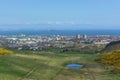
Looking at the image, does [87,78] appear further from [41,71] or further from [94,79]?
[41,71]

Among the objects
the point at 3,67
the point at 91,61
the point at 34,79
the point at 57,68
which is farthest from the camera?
the point at 91,61

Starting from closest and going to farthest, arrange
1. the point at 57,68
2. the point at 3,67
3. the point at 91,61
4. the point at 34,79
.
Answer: the point at 34,79
the point at 3,67
the point at 57,68
the point at 91,61

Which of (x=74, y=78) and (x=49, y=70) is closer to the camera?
(x=74, y=78)

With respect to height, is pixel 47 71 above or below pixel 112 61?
below

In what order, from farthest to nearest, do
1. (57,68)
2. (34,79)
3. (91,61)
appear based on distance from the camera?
(91,61), (57,68), (34,79)

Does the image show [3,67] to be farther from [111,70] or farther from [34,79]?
[111,70]

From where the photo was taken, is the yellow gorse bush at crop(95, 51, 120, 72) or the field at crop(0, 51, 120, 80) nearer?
the field at crop(0, 51, 120, 80)

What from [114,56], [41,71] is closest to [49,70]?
[41,71]

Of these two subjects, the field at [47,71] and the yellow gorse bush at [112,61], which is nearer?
the field at [47,71]

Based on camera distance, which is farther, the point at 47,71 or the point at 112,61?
the point at 112,61

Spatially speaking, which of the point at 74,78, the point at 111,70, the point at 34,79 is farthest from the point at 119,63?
the point at 34,79
